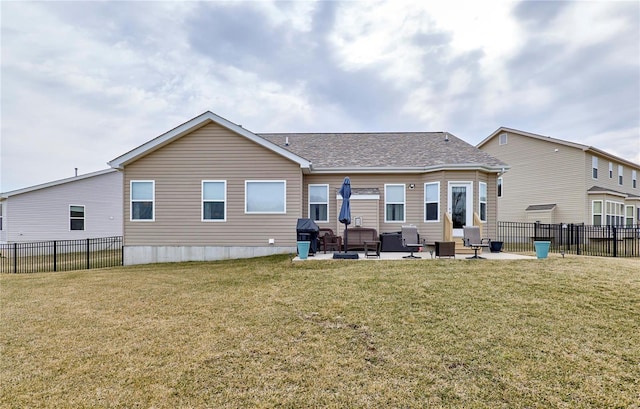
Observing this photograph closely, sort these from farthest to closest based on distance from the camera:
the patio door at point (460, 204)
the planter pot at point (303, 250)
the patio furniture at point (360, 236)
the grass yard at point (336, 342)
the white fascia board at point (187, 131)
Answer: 1. the patio door at point (460, 204)
2. the patio furniture at point (360, 236)
3. the white fascia board at point (187, 131)
4. the planter pot at point (303, 250)
5. the grass yard at point (336, 342)

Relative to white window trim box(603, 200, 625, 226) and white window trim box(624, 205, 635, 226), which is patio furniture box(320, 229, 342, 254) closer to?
white window trim box(603, 200, 625, 226)

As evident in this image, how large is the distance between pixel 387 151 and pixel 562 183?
43.5ft

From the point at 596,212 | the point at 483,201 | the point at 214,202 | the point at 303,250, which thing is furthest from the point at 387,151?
the point at 596,212

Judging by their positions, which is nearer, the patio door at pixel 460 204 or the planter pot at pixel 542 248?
the planter pot at pixel 542 248

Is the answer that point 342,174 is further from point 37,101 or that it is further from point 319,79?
point 37,101

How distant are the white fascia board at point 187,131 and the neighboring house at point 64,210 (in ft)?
34.8

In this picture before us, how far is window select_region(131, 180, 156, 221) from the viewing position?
12.4 m

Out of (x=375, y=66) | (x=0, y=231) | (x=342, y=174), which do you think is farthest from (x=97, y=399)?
(x=0, y=231)

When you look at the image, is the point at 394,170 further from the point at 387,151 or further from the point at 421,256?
the point at 421,256

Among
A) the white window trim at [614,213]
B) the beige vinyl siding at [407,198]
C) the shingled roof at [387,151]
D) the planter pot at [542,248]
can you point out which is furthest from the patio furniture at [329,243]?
the white window trim at [614,213]

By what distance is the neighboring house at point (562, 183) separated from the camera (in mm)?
18938

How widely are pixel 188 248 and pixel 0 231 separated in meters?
16.8

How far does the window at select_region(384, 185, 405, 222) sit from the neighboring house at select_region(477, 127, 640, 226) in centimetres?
1274

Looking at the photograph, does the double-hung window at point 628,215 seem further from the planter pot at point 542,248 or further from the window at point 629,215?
the planter pot at point 542,248
